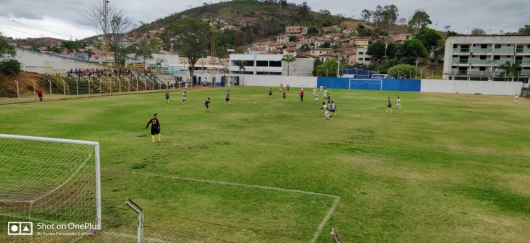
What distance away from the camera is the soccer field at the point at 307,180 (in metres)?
8.70

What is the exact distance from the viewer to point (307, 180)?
12438 mm

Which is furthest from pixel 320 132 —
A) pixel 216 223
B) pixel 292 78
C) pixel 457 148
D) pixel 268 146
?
pixel 292 78

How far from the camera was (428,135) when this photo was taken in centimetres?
2167

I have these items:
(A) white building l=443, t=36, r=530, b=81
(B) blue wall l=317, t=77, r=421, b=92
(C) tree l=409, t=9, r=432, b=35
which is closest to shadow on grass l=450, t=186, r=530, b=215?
(B) blue wall l=317, t=77, r=421, b=92

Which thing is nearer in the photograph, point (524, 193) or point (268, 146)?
point (524, 193)

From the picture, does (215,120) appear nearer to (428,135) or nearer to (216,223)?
(428,135)

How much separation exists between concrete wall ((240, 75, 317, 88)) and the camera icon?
72667 millimetres

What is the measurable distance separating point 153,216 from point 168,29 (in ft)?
227

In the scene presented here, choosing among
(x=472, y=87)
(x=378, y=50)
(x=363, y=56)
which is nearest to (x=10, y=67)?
(x=472, y=87)

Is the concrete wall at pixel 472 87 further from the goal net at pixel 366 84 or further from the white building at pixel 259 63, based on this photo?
the white building at pixel 259 63

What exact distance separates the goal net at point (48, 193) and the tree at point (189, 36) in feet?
194

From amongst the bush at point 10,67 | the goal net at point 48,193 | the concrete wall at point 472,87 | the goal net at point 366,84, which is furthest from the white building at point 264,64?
the goal net at point 48,193

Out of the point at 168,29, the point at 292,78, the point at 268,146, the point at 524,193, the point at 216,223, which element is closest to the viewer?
the point at 216,223

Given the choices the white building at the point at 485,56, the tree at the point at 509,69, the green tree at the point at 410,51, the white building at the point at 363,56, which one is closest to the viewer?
the tree at the point at 509,69
